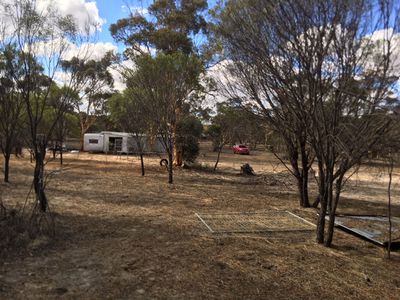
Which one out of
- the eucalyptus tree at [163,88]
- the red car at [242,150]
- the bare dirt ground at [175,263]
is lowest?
the bare dirt ground at [175,263]

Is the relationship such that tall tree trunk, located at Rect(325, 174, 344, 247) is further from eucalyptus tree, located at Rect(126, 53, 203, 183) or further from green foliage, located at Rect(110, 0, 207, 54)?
green foliage, located at Rect(110, 0, 207, 54)

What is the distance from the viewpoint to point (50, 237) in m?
6.60

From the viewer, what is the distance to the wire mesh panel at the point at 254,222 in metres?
8.05

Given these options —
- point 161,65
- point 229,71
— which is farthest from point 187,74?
point 229,71

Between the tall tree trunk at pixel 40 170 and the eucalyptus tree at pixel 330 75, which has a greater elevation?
the eucalyptus tree at pixel 330 75

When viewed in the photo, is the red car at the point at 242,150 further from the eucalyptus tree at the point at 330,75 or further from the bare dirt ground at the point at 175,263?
the eucalyptus tree at the point at 330,75

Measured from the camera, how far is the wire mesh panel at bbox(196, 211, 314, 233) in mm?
8055

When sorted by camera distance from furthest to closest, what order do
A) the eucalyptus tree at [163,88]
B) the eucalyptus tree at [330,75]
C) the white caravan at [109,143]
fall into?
the white caravan at [109,143] → the eucalyptus tree at [163,88] → the eucalyptus tree at [330,75]

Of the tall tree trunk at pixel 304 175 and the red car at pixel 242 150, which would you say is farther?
the red car at pixel 242 150

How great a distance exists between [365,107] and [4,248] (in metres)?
5.43

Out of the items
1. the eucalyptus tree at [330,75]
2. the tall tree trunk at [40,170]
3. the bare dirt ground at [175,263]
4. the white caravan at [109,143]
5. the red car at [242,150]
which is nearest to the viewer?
the bare dirt ground at [175,263]

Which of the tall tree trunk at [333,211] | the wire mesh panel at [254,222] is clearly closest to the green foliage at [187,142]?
the wire mesh panel at [254,222]

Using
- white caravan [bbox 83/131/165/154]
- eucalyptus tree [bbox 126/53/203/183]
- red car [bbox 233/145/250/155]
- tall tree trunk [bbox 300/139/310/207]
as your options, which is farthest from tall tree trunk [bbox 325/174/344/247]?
red car [bbox 233/145/250/155]

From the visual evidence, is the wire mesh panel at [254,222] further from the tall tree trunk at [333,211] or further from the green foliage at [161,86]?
the green foliage at [161,86]
